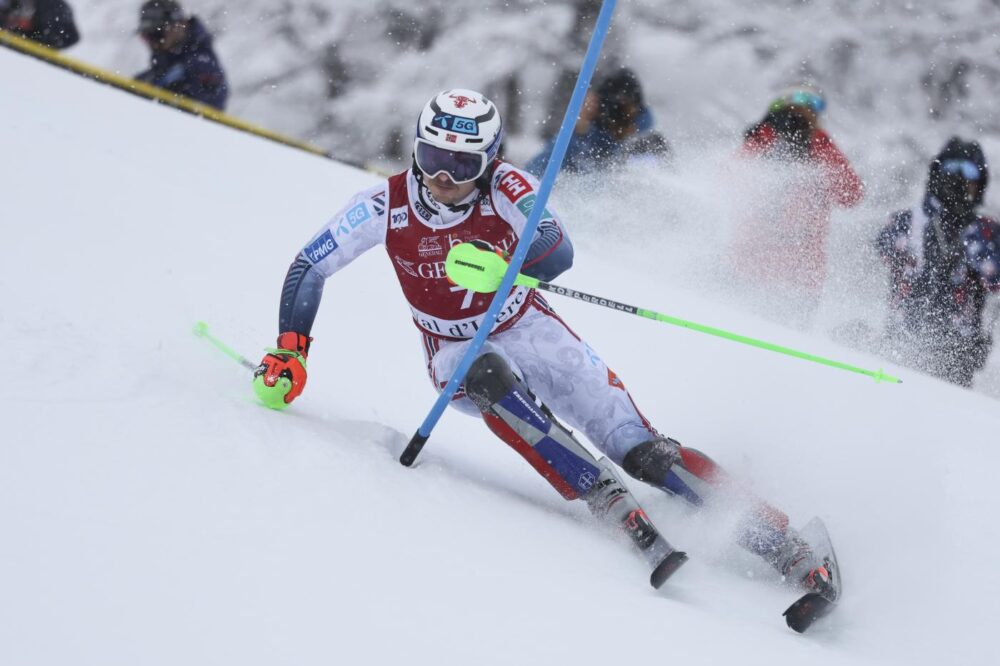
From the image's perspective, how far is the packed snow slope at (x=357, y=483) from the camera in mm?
1975

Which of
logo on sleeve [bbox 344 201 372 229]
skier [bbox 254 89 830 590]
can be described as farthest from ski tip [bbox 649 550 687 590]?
logo on sleeve [bbox 344 201 372 229]

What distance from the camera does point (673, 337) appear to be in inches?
229

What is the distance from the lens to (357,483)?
2.85 meters

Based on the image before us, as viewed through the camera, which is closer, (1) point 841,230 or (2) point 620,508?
(2) point 620,508

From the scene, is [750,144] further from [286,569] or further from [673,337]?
[286,569]

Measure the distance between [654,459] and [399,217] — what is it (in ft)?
4.04

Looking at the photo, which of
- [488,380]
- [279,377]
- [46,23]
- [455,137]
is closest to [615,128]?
[455,137]

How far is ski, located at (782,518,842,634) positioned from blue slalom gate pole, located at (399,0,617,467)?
1242 mm

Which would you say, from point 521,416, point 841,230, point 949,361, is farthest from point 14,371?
point 841,230

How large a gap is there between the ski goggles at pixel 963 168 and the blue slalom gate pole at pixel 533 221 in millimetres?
3851

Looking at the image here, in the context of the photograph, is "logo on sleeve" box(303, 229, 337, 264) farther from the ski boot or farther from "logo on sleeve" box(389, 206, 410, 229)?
the ski boot

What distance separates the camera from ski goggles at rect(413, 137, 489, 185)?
11.2 ft

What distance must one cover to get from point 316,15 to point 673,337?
11201 mm

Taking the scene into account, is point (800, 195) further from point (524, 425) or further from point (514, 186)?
point (524, 425)
